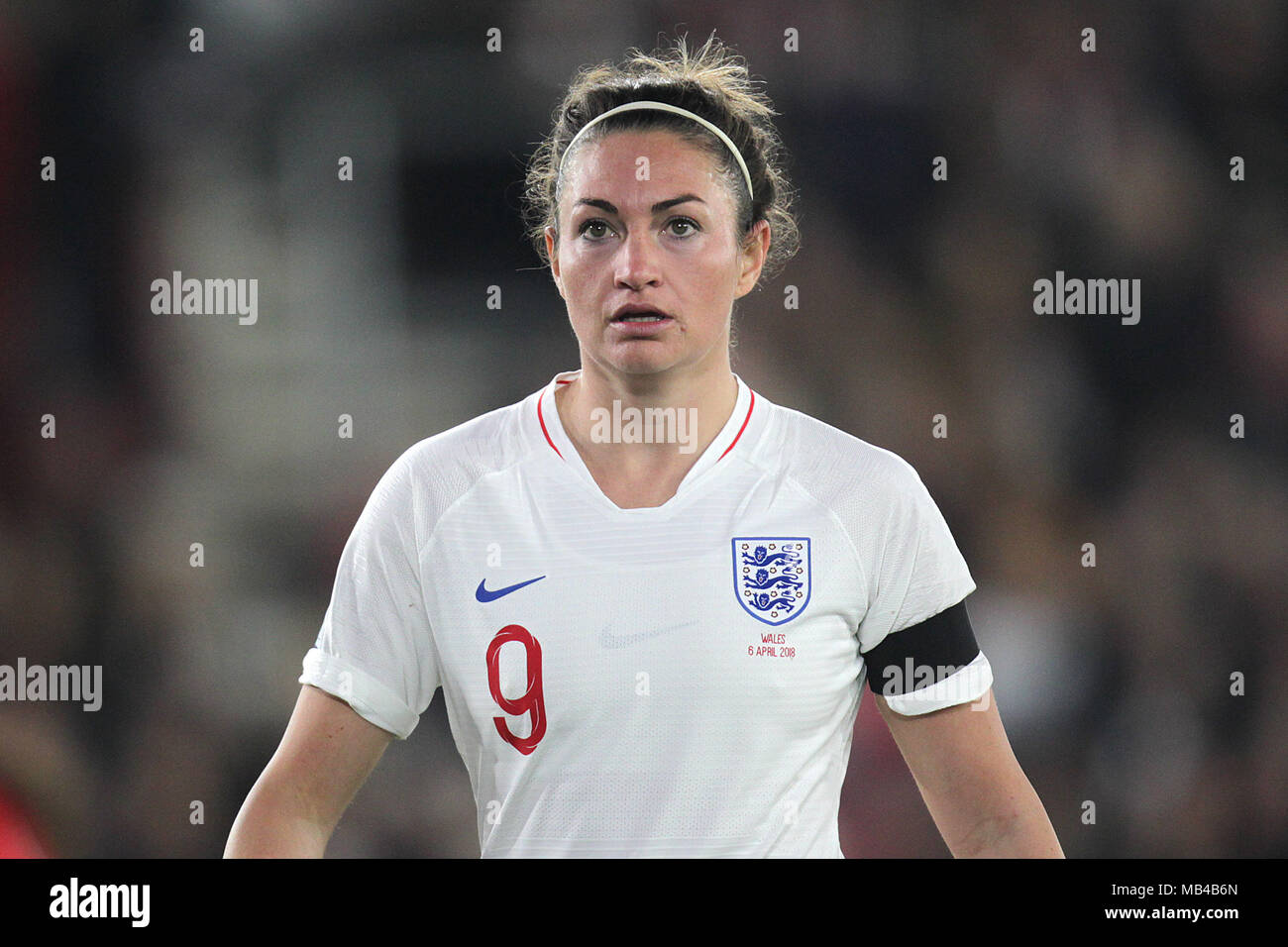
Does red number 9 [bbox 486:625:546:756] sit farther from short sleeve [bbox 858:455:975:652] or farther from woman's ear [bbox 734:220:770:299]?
woman's ear [bbox 734:220:770:299]

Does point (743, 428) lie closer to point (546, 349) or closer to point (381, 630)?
point (381, 630)

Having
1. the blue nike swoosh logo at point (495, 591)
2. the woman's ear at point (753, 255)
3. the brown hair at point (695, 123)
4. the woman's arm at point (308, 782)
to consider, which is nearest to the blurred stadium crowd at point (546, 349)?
the brown hair at point (695, 123)

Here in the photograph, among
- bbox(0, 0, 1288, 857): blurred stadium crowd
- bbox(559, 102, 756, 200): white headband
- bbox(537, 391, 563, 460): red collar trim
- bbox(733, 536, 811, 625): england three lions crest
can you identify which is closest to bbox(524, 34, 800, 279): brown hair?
bbox(559, 102, 756, 200): white headband

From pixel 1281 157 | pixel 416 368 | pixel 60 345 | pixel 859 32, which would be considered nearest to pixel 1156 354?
pixel 1281 157

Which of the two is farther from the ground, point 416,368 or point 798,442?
point 416,368

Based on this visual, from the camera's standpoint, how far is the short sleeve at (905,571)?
2051mm

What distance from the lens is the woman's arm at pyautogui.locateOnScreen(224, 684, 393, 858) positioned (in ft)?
6.38

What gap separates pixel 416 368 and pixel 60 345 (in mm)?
923

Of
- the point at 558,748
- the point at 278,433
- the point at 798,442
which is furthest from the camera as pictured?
the point at 278,433

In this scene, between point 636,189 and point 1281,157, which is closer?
point 636,189

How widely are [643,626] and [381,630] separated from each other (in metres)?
0.41

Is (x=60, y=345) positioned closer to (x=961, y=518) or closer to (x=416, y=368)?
(x=416, y=368)

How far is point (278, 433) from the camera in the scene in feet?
10.7

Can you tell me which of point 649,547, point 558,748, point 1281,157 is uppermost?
point 1281,157
